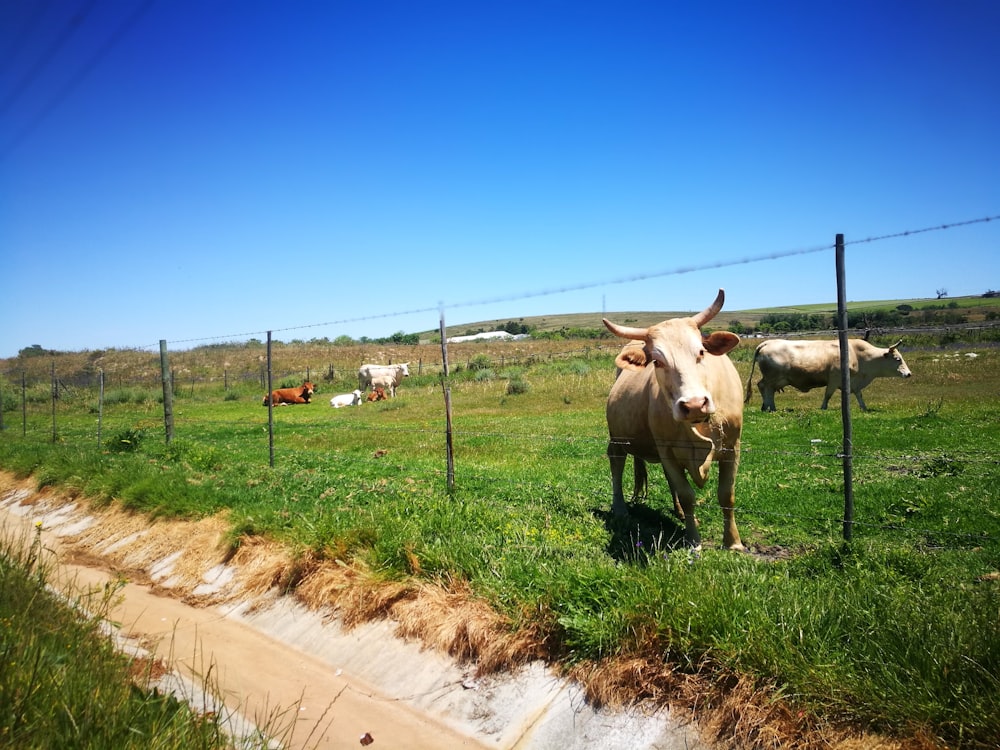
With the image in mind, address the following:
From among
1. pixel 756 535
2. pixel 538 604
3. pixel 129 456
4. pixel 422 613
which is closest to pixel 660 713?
pixel 538 604

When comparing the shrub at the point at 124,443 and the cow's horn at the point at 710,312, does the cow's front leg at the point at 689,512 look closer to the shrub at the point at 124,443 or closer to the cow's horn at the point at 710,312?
the cow's horn at the point at 710,312

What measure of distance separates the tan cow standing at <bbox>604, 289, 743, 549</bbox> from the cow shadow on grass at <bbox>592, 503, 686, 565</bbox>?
33cm

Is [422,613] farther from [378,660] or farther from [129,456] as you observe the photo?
[129,456]

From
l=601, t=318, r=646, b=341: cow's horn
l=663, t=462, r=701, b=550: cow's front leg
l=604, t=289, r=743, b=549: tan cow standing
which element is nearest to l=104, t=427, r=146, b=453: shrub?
l=604, t=289, r=743, b=549: tan cow standing

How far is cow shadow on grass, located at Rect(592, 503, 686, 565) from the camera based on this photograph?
636 cm

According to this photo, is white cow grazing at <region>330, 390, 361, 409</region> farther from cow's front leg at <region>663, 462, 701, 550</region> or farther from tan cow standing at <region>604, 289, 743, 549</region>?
cow's front leg at <region>663, 462, 701, 550</region>

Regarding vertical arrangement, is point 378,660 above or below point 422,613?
below

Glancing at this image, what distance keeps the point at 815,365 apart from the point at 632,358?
547 inches

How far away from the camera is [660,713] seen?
4.39 meters

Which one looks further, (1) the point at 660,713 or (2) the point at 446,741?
(2) the point at 446,741

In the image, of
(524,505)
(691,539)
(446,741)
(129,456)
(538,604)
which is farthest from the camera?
(129,456)

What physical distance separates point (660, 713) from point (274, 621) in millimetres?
4235

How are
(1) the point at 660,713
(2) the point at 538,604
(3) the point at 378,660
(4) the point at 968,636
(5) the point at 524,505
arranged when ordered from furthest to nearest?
(5) the point at 524,505
(3) the point at 378,660
(2) the point at 538,604
(1) the point at 660,713
(4) the point at 968,636

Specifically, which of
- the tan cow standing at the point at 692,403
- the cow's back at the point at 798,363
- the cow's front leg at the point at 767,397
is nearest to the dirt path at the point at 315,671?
the tan cow standing at the point at 692,403
